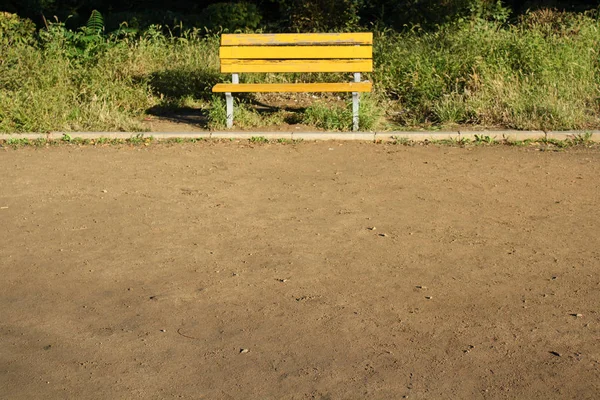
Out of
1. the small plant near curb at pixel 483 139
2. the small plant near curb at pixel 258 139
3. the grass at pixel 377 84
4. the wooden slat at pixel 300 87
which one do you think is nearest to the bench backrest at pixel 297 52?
the wooden slat at pixel 300 87

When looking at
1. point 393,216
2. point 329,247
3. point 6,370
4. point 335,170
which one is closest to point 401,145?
point 335,170

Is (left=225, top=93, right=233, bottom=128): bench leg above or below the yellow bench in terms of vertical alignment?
below

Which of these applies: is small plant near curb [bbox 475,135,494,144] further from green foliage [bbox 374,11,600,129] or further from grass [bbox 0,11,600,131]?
green foliage [bbox 374,11,600,129]

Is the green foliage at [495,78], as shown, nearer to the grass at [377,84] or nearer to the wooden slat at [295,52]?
the grass at [377,84]

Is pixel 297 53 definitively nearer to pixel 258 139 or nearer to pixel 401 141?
pixel 258 139

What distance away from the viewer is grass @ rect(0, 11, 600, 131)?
28.6 feet

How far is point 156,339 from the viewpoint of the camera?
394 centimetres

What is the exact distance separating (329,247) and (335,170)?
6.74 feet

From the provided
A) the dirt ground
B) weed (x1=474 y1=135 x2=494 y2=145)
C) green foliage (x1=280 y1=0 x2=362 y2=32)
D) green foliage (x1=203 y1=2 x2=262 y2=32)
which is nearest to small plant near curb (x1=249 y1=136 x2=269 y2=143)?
the dirt ground

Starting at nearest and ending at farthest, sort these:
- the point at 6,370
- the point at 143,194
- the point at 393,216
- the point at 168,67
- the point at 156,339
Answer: the point at 6,370
the point at 156,339
the point at 393,216
the point at 143,194
the point at 168,67

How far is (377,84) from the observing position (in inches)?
401

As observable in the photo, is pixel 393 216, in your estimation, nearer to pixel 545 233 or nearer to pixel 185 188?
pixel 545 233

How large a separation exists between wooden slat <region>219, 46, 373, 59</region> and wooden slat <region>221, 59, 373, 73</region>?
54mm

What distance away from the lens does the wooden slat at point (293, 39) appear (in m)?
8.99
